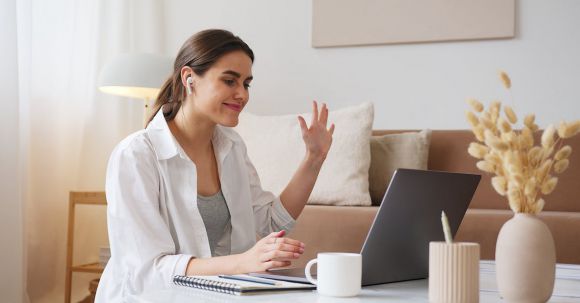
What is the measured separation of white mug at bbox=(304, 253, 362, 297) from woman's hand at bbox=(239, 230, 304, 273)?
0.15m

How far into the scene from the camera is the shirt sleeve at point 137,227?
141 cm

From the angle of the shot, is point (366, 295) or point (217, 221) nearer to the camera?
point (366, 295)

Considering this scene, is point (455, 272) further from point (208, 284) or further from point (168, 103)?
point (168, 103)

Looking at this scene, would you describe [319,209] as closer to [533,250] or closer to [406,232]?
[406,232]

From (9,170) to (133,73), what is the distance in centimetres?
69

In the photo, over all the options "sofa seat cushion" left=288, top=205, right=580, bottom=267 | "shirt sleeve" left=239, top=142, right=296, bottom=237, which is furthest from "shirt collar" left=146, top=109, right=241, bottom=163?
"sofa seat cushion" left=288, top=205, right=580, bottom=267

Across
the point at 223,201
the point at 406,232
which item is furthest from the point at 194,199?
the point at 406,232

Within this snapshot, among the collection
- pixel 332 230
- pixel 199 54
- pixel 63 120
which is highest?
pixel 199 54

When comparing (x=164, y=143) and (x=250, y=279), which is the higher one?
(x=164, y=143)

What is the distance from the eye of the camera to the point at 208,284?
1.07 metres

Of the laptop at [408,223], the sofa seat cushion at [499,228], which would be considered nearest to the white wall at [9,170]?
the sofa seat cushion at [499,228]

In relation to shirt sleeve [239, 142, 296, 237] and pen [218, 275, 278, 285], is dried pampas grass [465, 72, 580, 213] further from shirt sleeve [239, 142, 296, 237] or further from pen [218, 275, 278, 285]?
shirt sleeve [239, 142, 296, 237]

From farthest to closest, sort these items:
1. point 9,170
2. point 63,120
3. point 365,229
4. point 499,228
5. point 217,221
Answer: point 63,120 → point 9,170 → point 365,229 → point 499,228 → point 217,221

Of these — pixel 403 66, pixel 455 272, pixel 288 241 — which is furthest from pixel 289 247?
pixel 403 66
